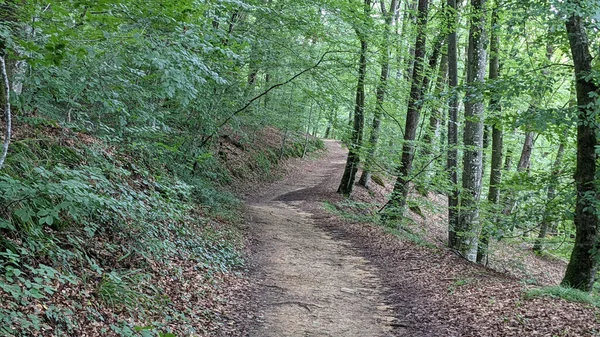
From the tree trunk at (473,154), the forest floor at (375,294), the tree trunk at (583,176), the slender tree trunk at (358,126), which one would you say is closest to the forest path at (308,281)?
the forest floor at (375,294)

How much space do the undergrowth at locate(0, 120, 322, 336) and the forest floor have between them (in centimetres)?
90

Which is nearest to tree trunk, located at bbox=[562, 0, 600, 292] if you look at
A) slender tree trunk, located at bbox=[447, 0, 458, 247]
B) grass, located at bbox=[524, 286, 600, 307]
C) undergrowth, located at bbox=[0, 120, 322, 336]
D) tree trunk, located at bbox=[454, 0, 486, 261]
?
grass, located at bbox=[524, 286, 600, 307]

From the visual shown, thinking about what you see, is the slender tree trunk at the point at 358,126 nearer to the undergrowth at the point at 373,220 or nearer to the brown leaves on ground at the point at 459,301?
the undergrowth at the point at 373,220

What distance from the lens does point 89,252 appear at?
562cm

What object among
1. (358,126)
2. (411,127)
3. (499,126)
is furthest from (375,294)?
(358,126)

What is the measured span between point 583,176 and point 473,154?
318cm

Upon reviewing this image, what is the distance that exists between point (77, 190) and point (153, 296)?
6.11 ft

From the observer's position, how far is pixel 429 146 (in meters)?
12.7

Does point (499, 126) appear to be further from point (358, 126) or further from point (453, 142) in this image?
point (358, 126)

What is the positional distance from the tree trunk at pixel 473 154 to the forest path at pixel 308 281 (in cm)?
264

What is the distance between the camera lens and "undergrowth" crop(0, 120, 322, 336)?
13.8 feet

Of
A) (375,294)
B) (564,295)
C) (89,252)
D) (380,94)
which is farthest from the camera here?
(380,94)

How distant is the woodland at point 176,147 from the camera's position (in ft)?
15.3

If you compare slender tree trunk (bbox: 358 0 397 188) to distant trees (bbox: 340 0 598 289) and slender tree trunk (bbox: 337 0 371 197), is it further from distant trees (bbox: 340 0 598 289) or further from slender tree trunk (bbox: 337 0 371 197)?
slender tree trunk (bbox: 337 0 371 197)
